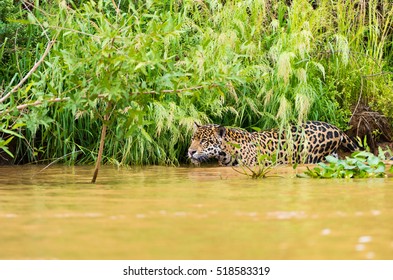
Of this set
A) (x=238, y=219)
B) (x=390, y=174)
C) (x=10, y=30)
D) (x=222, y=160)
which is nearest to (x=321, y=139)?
(x=222, y=160)

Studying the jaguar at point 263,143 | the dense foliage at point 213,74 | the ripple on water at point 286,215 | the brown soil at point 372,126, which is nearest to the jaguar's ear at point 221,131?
the jaguar at point 263,143

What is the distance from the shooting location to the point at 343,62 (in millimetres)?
9961

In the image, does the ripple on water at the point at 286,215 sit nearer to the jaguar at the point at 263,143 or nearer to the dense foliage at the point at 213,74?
the dense foliage at the point at 213,74

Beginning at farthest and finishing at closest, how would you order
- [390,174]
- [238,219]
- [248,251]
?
[390,174]
[238,219]
[248,251]

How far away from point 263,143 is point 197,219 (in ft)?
16.4

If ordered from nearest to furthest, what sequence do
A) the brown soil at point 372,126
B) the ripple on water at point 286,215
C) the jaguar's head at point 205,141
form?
the ripple on water at point 286,215, the jaguar's head at point 205,141, the brown soil at point 372,126

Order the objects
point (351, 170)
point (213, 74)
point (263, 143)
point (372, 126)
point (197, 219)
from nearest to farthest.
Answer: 1. point (197, 219)
2. point (351, 170)
3. point (213, 74)
4. point (263, 143)
5. point (372, 126)

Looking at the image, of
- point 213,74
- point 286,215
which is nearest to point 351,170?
point 213,74

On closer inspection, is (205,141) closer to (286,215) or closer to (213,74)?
(213,74)

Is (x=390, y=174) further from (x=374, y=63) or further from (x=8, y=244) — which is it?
(x=8, y=244)

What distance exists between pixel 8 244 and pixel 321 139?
20.6ft

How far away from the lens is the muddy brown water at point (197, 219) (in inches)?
147

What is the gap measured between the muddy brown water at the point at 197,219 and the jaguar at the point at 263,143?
1.96 m

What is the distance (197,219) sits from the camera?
4672mm
